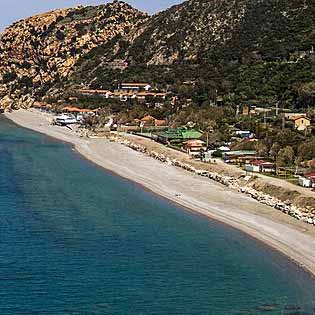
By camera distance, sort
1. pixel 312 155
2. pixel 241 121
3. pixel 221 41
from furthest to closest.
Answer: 1. pixel 221 41
2. pixel 241 121
3. pixel 312 155

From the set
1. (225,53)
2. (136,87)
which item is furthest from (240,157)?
(136,87)

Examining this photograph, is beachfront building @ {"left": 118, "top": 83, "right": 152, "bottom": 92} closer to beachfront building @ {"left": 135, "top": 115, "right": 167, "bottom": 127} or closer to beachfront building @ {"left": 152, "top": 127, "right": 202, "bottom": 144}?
beachfront building @ {"left": 135, "top": 115, "right": 167, "bottom": 127}

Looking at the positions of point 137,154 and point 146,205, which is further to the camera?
point 137,154

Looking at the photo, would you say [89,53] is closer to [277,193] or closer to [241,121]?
[241,121]

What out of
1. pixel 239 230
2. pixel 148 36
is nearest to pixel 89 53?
pixel 148 36

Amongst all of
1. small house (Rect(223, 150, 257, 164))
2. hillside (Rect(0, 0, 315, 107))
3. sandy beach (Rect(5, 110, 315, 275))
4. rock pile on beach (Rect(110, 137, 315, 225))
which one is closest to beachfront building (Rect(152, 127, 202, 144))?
sandy beach (Rect(5, 110, 315, 275))

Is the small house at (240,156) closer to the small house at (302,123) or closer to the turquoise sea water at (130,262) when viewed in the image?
the small house at (302,123)
